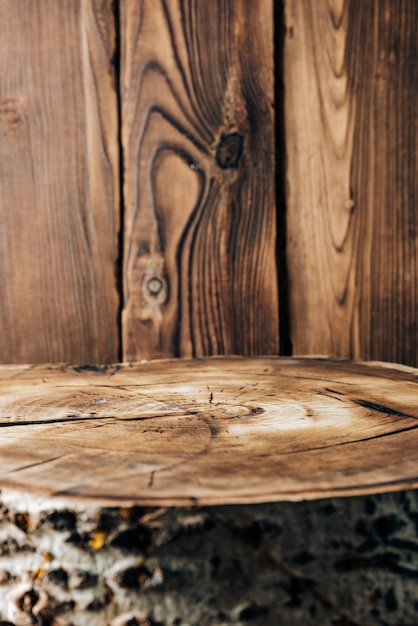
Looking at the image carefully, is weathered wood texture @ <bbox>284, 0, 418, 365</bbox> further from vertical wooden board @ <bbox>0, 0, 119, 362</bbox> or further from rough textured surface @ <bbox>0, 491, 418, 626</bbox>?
rough textured surface @ <bbox>0, 491, 418, 626</bbox>

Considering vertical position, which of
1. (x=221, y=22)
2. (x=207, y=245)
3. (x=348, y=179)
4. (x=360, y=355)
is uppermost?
(x=221, y=22)

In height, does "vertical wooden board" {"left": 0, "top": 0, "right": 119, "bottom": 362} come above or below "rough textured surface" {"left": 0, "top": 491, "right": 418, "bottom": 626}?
above

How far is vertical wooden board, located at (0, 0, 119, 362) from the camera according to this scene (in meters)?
1.23

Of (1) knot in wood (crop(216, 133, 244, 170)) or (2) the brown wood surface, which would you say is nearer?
(2) the brown wood surface

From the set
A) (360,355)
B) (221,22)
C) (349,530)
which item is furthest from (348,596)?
(221,22)

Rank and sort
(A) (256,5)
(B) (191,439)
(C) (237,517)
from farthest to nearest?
Result: (A) (256,5)
(B) (191,439)
(C) (237,517)

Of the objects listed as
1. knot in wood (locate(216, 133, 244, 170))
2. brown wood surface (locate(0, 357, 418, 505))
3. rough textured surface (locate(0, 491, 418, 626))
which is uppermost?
knot in wood (locate(216, 133, 244, 170))

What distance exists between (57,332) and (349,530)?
0.84 meters

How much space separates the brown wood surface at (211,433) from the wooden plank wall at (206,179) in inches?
9.0

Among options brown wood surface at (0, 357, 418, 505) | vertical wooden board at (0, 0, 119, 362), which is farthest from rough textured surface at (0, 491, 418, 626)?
vertical wooden board at (0, 0, 119, 362)

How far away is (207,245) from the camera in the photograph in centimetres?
128

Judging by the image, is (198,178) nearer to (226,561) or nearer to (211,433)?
(211,433)

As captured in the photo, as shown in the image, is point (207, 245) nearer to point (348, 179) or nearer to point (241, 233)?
point (241, 233)

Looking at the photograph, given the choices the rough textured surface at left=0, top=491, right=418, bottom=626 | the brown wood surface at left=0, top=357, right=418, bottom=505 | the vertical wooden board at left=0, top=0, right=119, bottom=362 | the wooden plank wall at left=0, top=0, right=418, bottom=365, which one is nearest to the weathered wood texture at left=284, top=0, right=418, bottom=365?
the wooden plank wall at left=0, top=0, right=418, bottom=365
